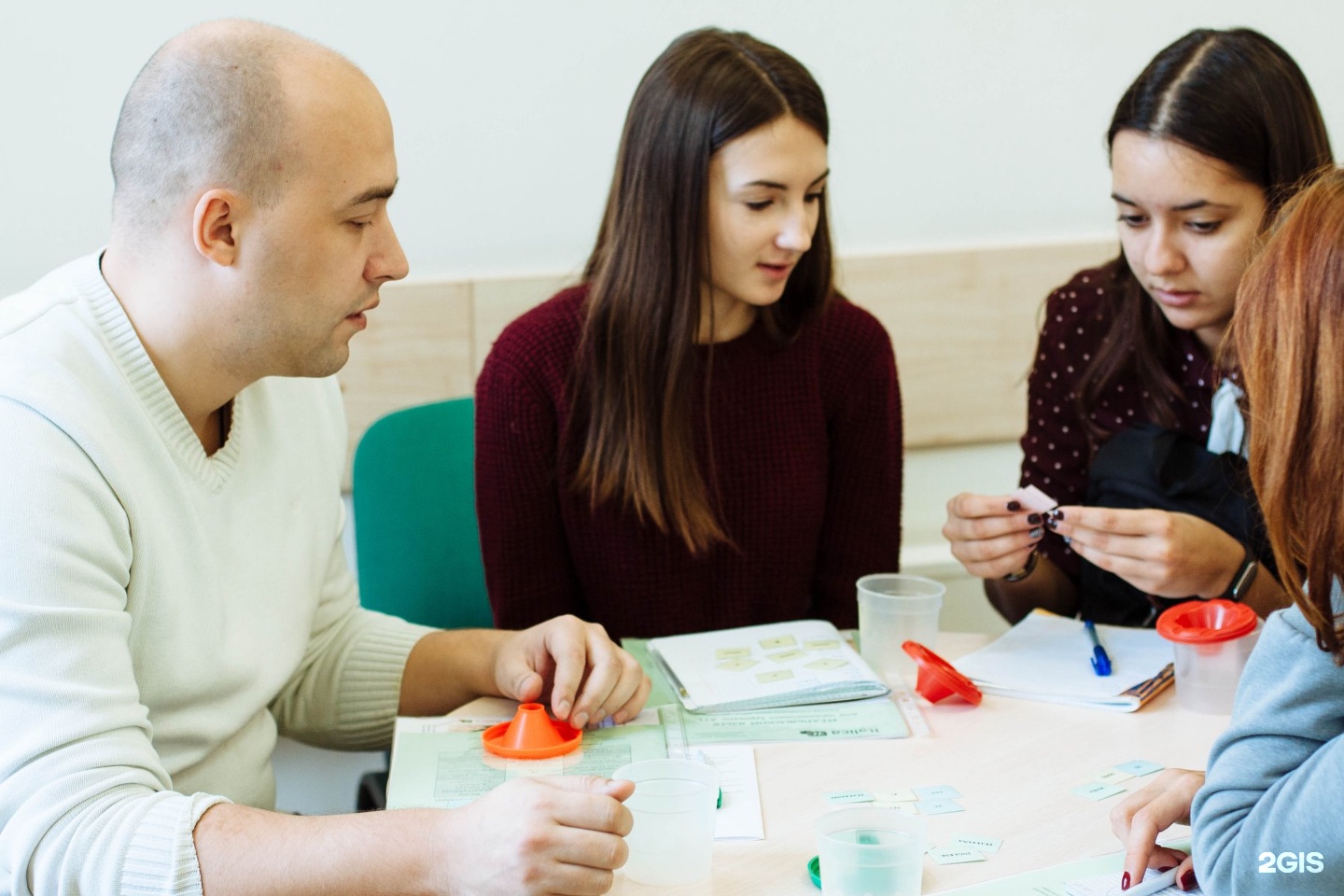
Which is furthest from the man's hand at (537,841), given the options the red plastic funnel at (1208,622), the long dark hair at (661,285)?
the long dark hair at (661,285)

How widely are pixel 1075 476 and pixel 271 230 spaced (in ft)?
4.56

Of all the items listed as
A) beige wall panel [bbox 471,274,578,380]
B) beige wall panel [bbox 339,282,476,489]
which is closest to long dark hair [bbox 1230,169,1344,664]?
beige wall panel [bbox 471,274,578,380]

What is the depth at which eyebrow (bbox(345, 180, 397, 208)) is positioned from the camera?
1501 millimetres

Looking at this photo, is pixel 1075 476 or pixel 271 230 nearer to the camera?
pixel 271 230

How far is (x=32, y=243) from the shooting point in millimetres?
2473

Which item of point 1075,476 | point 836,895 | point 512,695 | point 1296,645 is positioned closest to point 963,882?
point 836,895

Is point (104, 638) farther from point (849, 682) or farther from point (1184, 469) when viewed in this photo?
point (1184, 469)

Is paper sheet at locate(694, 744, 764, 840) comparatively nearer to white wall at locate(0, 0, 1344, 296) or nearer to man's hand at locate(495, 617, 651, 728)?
man's hand at locate(495, 617, 651, 728)

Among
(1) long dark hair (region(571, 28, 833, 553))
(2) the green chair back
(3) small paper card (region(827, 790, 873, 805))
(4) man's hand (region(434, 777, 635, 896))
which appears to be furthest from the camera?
(2) the green chair back

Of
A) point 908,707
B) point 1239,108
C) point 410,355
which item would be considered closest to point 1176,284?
point 1239,108

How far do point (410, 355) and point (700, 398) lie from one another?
85 cm

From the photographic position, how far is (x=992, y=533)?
6.08ft

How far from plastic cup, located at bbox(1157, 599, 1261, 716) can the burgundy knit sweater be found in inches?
27.6

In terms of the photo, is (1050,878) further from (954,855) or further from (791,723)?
(791,723)
